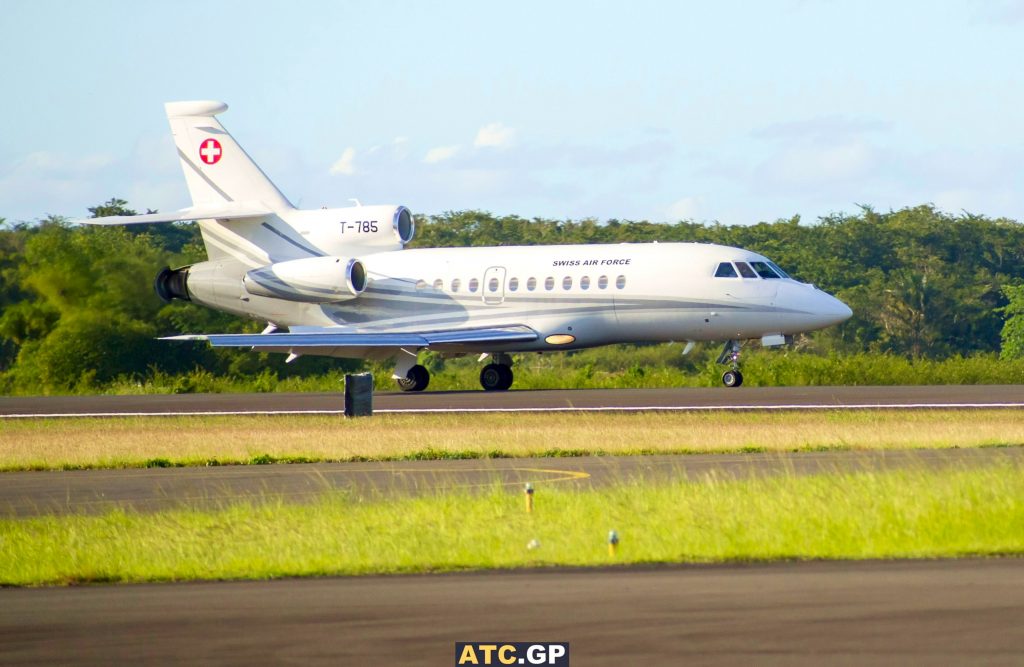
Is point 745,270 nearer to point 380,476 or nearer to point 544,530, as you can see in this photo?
point 380,476

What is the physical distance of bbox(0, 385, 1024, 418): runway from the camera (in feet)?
99.8

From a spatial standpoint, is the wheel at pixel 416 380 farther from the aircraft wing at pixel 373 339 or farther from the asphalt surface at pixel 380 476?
the asphalt surface at pixel 380 476

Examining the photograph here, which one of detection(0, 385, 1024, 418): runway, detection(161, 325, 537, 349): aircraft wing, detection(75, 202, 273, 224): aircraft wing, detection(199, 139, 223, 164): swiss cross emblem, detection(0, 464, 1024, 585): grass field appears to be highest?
detection(199, 139, 223, 164): swiss cross emblem

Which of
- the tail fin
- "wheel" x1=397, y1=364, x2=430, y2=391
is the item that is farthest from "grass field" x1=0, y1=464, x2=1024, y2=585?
the tail fin

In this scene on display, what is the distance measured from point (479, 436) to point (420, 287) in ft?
52.7

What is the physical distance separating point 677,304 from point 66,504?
840 inches

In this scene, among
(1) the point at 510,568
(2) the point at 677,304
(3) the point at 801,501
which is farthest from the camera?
(2) the point at 677,304

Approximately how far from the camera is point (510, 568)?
12.2 metres

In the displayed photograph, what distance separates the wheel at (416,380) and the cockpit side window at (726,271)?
835 cm

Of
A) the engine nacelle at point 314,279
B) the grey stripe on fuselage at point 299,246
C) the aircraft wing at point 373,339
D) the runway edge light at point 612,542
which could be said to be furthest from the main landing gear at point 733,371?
the runway edge light at point 612,542

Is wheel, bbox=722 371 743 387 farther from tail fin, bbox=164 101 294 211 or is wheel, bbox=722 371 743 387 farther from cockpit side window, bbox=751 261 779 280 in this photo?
tail fin, bbox=164 101 294 211

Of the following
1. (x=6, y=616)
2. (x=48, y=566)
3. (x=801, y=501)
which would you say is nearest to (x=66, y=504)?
(x=48, y=566)

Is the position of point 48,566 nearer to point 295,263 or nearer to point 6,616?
point 6,616

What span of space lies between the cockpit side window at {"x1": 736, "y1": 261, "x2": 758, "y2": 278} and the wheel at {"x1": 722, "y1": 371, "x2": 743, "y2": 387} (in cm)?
260
